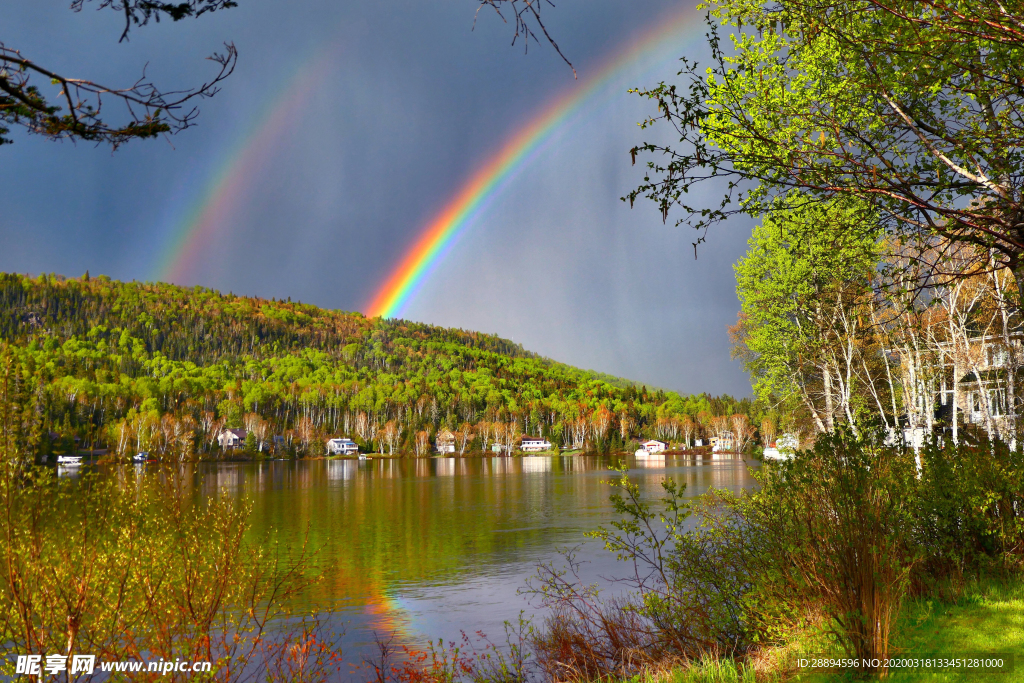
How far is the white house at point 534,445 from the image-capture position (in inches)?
5969

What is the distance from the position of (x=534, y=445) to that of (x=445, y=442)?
67.8 feet

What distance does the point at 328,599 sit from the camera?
16.0 m

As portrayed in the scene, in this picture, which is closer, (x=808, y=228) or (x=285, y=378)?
(x=808, y=228)

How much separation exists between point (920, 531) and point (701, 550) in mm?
2635

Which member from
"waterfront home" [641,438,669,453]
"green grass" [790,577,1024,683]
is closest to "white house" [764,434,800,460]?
"green grass" [790,577,1024,683]

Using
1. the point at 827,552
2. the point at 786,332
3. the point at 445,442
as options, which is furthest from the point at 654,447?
the point at 827,552

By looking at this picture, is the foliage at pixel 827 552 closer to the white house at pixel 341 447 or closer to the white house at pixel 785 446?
the white house at pixel 785 446

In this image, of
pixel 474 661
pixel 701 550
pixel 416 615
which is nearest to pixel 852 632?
pixel 701 550

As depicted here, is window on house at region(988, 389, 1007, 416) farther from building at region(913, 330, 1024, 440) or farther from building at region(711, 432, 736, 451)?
building at region(711, 432, 736, 451)

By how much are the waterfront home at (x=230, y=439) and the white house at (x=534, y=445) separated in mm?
60303

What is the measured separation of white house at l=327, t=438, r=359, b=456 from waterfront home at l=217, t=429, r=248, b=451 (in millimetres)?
17261

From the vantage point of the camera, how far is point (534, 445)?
154 m

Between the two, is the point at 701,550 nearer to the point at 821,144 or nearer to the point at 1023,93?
the point at 821,144

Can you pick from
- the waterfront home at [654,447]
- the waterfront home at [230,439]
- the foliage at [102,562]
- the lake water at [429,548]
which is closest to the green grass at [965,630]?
the lake water at [429,548]
